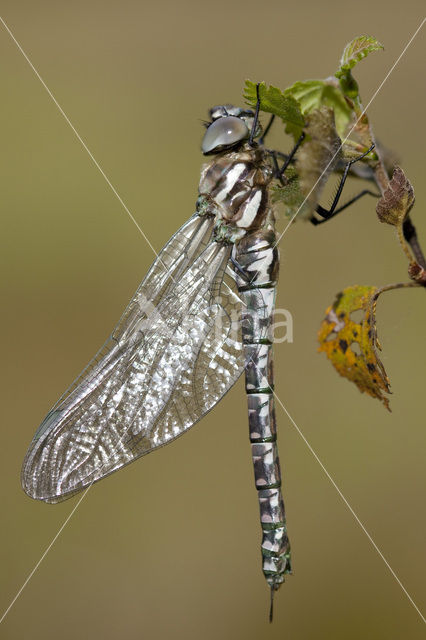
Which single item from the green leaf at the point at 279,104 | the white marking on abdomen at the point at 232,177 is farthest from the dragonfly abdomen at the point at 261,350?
the green leaf at the point at 279,104

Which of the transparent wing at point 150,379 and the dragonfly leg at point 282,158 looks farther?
the transparent wing at point 150,379

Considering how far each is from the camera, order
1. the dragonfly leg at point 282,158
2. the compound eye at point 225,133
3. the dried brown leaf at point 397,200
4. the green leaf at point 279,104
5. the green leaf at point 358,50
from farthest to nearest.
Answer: the compound eye at point 225,133, the dragonfly leg at point 282,158, the green leaf at point 279,104, the green leaf at point 358,50, the dried brown leaf at point 397,200

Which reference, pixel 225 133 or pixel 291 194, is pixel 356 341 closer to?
pixel 291 194

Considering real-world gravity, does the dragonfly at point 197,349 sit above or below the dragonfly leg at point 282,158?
below

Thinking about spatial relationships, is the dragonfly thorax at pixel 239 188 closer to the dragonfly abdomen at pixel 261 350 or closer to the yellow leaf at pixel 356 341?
the dragonfly abdomen at pixel 261 350

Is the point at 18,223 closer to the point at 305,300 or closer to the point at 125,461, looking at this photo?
the point at 305,300
